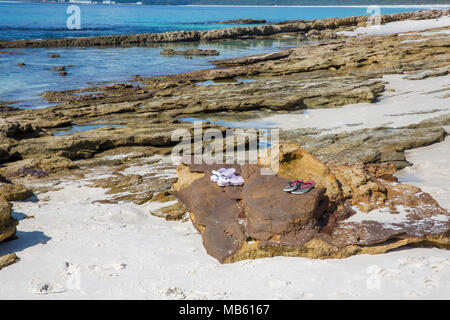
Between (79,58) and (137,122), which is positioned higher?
(79,58)

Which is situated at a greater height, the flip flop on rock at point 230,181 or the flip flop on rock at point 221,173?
the flip flop on rock at point 221,173

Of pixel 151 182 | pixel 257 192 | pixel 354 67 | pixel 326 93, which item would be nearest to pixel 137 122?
pixel 151 182

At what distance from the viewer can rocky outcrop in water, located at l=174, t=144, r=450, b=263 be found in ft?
17.6

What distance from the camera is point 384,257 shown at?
5.27m

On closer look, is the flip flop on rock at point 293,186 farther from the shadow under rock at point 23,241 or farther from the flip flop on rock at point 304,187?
the shadow under rock at point 23,241

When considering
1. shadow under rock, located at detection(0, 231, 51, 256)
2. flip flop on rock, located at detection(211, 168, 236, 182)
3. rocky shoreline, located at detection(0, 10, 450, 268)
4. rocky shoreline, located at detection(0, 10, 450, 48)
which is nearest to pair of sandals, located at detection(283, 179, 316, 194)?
rocky shoreline, located at detection(0, 10, 450, 268)

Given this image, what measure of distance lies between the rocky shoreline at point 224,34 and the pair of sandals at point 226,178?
4626 centimetres

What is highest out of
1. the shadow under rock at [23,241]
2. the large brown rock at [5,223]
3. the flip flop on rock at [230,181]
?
the flip flop on rock at [230,181]

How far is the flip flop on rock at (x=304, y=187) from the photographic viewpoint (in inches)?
225

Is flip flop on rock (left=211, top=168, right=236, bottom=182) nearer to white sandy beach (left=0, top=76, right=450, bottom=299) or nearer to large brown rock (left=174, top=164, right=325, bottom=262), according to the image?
large brown rock (left=174, top=164, right=325, bottom=262)

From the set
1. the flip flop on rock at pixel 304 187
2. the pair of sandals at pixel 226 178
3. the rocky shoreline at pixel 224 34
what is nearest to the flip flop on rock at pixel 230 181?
the pair of sandals at pixel 226 178
